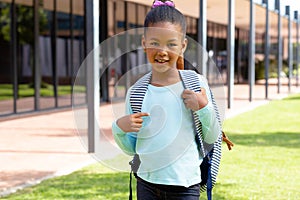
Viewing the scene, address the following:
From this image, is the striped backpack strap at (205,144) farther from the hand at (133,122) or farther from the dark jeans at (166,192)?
the hand at (133,122)

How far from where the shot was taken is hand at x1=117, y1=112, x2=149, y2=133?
91.0 inches

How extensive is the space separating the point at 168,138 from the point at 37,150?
6585mm

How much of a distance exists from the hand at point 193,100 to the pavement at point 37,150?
0.42 meters

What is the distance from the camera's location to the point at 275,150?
28.6 feet

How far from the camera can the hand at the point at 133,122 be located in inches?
91.0

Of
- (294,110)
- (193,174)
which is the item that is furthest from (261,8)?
(193,174)

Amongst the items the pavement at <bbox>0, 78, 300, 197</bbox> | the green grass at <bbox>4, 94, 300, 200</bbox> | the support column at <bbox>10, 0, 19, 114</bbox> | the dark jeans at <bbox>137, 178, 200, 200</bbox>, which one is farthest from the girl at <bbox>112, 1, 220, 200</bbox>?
the support column at <bbox>10, 0, 19, 114</bbox>

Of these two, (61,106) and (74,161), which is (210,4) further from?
(74,161)

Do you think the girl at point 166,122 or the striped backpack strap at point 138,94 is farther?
the striped backpack strap at point 138,94

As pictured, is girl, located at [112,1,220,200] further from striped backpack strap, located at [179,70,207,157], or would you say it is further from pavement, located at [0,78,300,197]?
pavement, located at [0,78,300,197]

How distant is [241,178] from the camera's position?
6543 mm

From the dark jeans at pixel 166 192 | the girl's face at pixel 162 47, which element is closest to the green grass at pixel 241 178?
the dark jeans at pixel 166 192

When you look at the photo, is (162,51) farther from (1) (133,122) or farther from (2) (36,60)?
(2) (36,60)

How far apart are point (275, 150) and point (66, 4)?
950 centimetres
